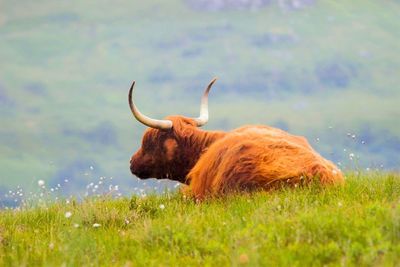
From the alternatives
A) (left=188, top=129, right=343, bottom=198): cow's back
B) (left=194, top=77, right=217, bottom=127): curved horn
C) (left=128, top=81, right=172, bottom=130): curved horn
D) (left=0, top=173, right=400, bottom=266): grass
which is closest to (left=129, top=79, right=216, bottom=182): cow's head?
(left=128, top=81, right=172, bottom=130): curved horn

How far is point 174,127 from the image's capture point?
11.0m

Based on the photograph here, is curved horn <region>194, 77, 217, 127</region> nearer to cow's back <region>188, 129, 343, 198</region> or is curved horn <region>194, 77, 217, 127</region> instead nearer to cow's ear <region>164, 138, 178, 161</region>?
cow's ear <region>164, 138, 178, 161</region>

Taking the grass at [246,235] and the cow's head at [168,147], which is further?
the cow's head at [168,147]

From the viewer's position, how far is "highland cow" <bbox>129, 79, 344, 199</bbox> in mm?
8680

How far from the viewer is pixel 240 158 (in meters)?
8.89

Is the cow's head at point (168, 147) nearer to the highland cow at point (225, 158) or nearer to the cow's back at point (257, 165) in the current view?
the highland cow at point (225, 158)

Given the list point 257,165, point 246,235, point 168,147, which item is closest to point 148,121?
point 168,147

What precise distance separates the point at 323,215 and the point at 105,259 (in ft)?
6.18

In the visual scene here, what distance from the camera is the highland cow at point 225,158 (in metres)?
8.68

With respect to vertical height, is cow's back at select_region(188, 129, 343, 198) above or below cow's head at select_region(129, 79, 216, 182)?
above

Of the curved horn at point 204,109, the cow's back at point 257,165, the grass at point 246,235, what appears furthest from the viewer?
the curved horn at point 204,109

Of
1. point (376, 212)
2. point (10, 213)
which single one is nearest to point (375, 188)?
point (376, 212)

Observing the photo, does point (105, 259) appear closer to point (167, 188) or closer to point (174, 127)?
point (167, 188)

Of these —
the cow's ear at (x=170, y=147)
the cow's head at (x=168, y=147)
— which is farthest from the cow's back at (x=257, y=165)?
the cow's ear at (x=170, y=147)
